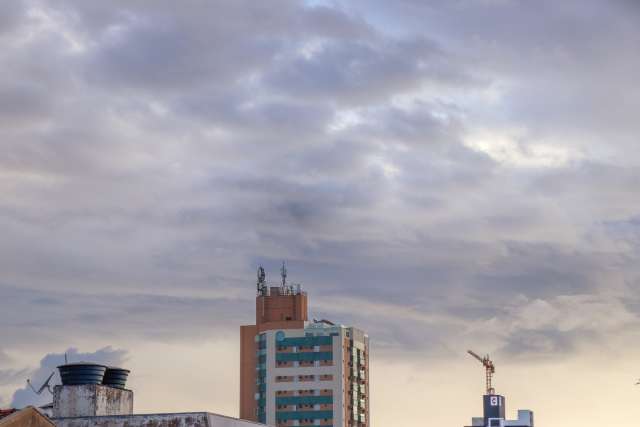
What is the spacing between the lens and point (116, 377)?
85.8 metres

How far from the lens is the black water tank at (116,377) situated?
8481 centimetres

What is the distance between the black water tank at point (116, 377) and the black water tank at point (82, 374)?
868 mm

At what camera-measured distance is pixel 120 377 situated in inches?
3381

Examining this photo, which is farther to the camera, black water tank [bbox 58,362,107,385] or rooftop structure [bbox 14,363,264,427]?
black water tank [bbox 58,362,107,385]

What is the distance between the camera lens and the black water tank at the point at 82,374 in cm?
8288

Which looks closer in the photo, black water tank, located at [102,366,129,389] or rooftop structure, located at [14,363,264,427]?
rooftop structure, located at [14,363,264,427]

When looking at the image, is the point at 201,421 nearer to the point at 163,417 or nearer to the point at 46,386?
the point at 163,417

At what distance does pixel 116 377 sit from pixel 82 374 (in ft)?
9.51

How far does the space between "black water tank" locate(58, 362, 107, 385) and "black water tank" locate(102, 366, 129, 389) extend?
34.2 inches

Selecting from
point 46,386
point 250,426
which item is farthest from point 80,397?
point 46,386

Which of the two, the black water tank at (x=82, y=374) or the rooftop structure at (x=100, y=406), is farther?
the black water tank at (x=82, y=374)

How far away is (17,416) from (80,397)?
15.0m

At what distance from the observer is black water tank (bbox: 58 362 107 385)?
82.9 meters

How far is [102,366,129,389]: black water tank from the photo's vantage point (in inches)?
3339
